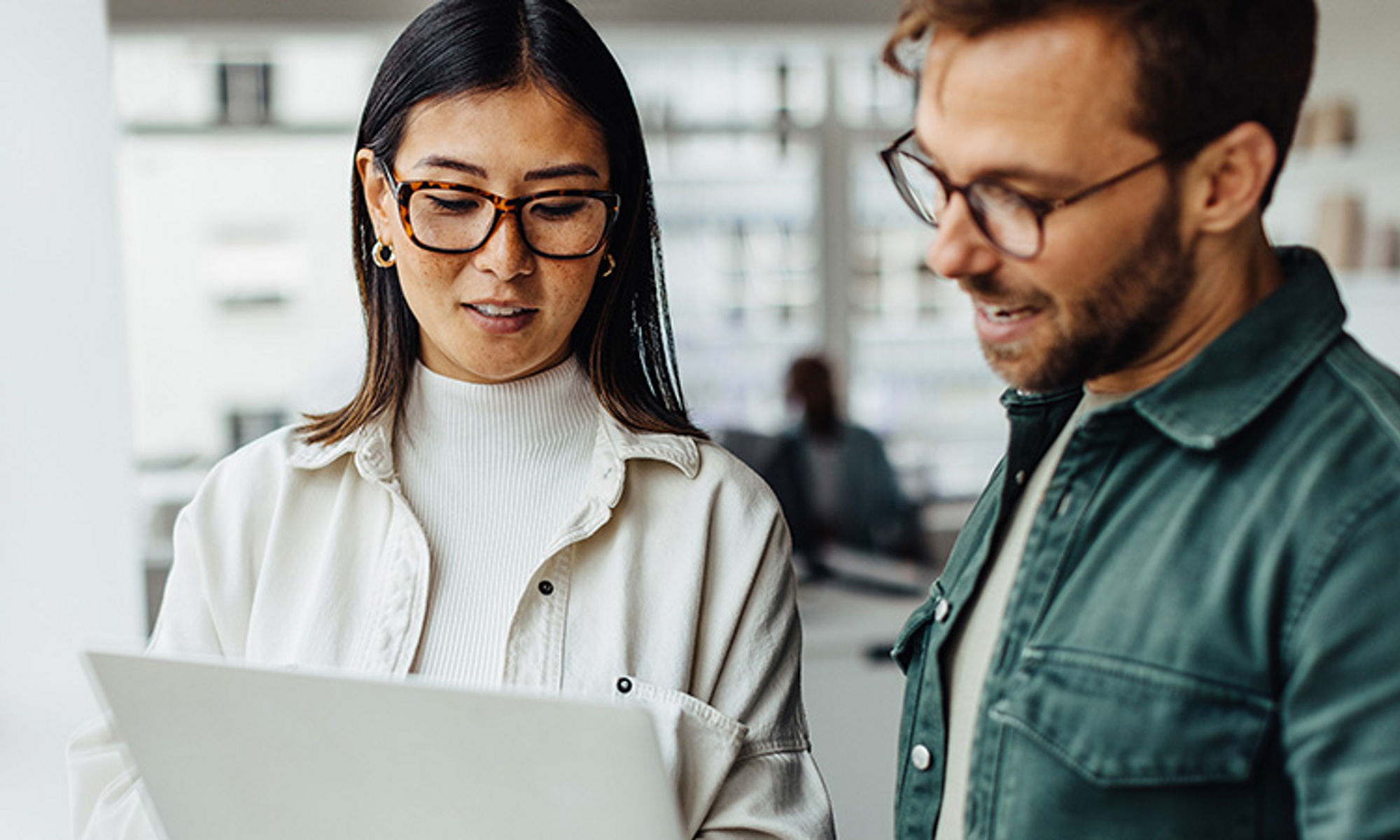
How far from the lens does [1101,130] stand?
3.05ft

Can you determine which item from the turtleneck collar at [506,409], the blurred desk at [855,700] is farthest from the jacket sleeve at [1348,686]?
the blurred desk at [855,700]

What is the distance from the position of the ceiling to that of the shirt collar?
13.4 feet

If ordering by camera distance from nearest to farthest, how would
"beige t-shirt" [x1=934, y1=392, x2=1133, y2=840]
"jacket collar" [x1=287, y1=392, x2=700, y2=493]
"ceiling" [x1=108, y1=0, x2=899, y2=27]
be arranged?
"beige t-shirt" [x1=934, y1=392, x2=1133, y2=840] < "jacket collar" [x1=287, y1=392, x2=700, y2=493] < "ceiling" [x1=108, y1=0, x2=899, y2=27]

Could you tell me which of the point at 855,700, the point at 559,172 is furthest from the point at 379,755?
the point at 855,700

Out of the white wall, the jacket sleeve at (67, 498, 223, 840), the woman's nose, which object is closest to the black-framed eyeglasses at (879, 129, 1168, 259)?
the woman's nose

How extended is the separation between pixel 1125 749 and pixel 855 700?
95.7 inches

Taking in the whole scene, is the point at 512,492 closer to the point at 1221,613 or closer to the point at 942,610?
the point at 942,610

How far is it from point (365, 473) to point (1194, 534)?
79cm

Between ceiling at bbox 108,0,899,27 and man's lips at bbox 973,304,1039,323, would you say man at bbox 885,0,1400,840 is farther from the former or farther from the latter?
ceiling at bbox 108,0,899,27

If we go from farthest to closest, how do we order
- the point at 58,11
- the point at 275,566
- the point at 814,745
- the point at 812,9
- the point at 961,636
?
the point at 812,9 → the point at 814,745 → the point at 58,11 → the point at 275,566 → the point at 961,636

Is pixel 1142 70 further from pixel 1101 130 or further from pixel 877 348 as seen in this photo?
pixel 877 348

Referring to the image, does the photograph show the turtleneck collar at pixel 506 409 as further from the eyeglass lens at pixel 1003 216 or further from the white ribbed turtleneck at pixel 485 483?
the eyeglass lens at pixel 1003 216

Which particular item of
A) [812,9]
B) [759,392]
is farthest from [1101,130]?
[759,392]

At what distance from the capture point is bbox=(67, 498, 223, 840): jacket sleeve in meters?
1.25
